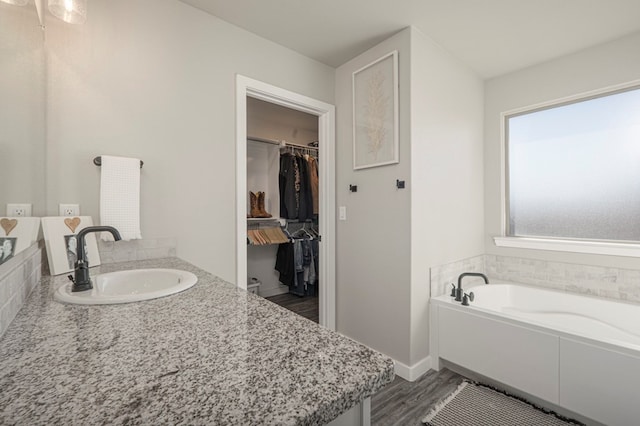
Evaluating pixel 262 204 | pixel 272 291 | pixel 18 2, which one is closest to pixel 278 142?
pixel 262 204

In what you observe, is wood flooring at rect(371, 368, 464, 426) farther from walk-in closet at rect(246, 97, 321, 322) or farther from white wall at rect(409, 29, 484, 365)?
walk-in closet at rect(246, 97, 321, 322)

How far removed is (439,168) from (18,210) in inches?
92.7

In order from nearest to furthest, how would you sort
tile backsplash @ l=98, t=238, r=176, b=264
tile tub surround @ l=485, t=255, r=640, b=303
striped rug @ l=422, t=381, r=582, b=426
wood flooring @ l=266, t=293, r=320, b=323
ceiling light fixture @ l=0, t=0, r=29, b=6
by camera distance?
ceiling light fixture @ l=0, t=0, r=29, b=6, tile backsplash @ l=98, t=238, r=176, b=264, striped rug @ l=422, t=381, r=582, b=426, tile tub surround @ l=485, t=255, r=640, b=303, wood flooring @ l=266, t=293, r=320, b=323

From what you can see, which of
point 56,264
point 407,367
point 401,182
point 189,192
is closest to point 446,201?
point 401,182

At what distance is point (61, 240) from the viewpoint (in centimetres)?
124

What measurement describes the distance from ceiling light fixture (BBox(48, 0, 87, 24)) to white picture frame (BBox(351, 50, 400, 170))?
1742mm

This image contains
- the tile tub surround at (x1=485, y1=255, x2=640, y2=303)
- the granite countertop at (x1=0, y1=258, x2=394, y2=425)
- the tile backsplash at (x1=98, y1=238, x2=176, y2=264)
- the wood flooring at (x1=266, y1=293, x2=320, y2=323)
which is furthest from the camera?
the wood flooring at (x1=266, y1=293, x2=320, y2=323)

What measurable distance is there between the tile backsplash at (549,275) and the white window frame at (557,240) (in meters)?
0.13

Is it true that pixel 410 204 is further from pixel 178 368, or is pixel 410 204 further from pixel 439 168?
pixel 178 368

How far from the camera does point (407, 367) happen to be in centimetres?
200

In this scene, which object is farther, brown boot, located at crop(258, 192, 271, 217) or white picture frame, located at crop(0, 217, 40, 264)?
brown boot, located at crop(258, 192, 271, 217)

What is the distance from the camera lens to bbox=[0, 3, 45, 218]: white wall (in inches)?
32.9

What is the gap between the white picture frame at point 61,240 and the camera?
3.91 ft

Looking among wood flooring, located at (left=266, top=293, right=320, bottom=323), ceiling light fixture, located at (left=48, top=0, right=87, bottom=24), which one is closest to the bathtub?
wood flooring, located at (left=266, top=293, right=320, bottom=323)
